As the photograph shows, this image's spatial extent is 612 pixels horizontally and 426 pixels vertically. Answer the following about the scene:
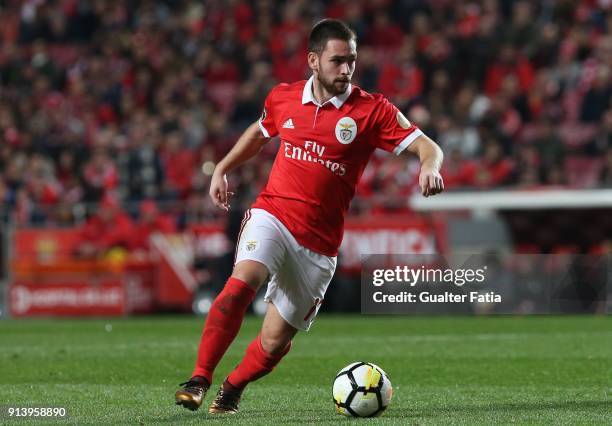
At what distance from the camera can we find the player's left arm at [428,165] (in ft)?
20.6

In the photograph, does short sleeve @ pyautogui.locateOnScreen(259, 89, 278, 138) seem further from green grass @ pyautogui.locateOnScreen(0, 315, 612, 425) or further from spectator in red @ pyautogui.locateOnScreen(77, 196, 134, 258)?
spectator in red @ pyautogui.locateOnScreen(77, 196, 134, 258)

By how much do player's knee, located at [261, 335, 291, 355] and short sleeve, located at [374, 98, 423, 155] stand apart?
1.16 metres

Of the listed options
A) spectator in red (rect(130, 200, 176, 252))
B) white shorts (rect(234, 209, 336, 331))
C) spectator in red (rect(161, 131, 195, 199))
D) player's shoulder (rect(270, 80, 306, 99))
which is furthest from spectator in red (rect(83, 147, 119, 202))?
white shorts (rect(234, 209, 336, 331))

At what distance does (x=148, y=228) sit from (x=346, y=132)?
42.0ft

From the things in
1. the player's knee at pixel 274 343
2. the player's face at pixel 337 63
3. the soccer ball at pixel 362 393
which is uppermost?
the player's face at pixel 337 63

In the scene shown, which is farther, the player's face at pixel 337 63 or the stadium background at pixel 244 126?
the stadium background at pixel 244 126

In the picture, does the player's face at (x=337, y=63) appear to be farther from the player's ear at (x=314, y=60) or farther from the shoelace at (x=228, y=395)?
the shoelace at (x=228, y=395)

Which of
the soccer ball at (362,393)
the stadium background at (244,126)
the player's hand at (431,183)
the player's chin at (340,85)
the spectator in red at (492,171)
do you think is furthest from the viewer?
the spectator in red at (492,171)

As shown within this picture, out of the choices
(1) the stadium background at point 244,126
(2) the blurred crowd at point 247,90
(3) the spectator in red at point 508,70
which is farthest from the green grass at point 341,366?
(3) the spectator in red at point 508,70

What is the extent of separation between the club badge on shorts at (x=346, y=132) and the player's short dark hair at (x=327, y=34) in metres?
0.40

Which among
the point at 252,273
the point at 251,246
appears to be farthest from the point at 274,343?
the point at 251,246

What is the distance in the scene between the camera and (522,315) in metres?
16.4

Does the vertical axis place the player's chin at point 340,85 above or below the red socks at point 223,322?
above

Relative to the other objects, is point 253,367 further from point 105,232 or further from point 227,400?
point 105,232
